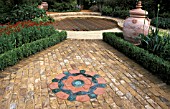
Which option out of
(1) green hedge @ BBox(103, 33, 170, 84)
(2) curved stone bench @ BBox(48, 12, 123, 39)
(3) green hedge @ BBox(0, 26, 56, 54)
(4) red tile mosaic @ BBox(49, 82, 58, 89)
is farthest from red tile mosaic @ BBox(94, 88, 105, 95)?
(2) curved stone bench @ BBox(48, 12, 123, 39)

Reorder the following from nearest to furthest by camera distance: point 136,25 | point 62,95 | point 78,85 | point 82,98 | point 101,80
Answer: point 82,98 → point 62,95 → point 78,85 → point 101,80 → point 136,25

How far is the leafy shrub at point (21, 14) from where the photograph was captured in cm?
1116

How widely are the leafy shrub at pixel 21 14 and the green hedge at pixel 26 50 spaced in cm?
377

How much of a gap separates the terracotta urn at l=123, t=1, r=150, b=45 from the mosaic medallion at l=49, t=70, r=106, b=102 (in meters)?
3.00

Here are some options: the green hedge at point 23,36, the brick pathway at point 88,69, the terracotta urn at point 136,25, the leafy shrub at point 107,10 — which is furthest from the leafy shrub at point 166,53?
the leafy shrub at point 107,10

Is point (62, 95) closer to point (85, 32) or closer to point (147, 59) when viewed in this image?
point (147, 59)

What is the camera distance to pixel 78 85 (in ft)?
15.2

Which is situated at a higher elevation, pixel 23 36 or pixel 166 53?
pixel 23 36

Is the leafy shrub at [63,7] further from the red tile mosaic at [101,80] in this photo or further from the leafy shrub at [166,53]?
the red tile mosaic at [101,80]

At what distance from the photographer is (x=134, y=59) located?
6348 mm

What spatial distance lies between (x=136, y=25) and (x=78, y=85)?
3951 mm

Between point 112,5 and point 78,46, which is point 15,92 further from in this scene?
point 112,5

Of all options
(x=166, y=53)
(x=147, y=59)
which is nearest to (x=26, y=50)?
(x=147, y=59)

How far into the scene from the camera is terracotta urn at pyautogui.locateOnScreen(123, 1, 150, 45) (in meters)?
7.30
